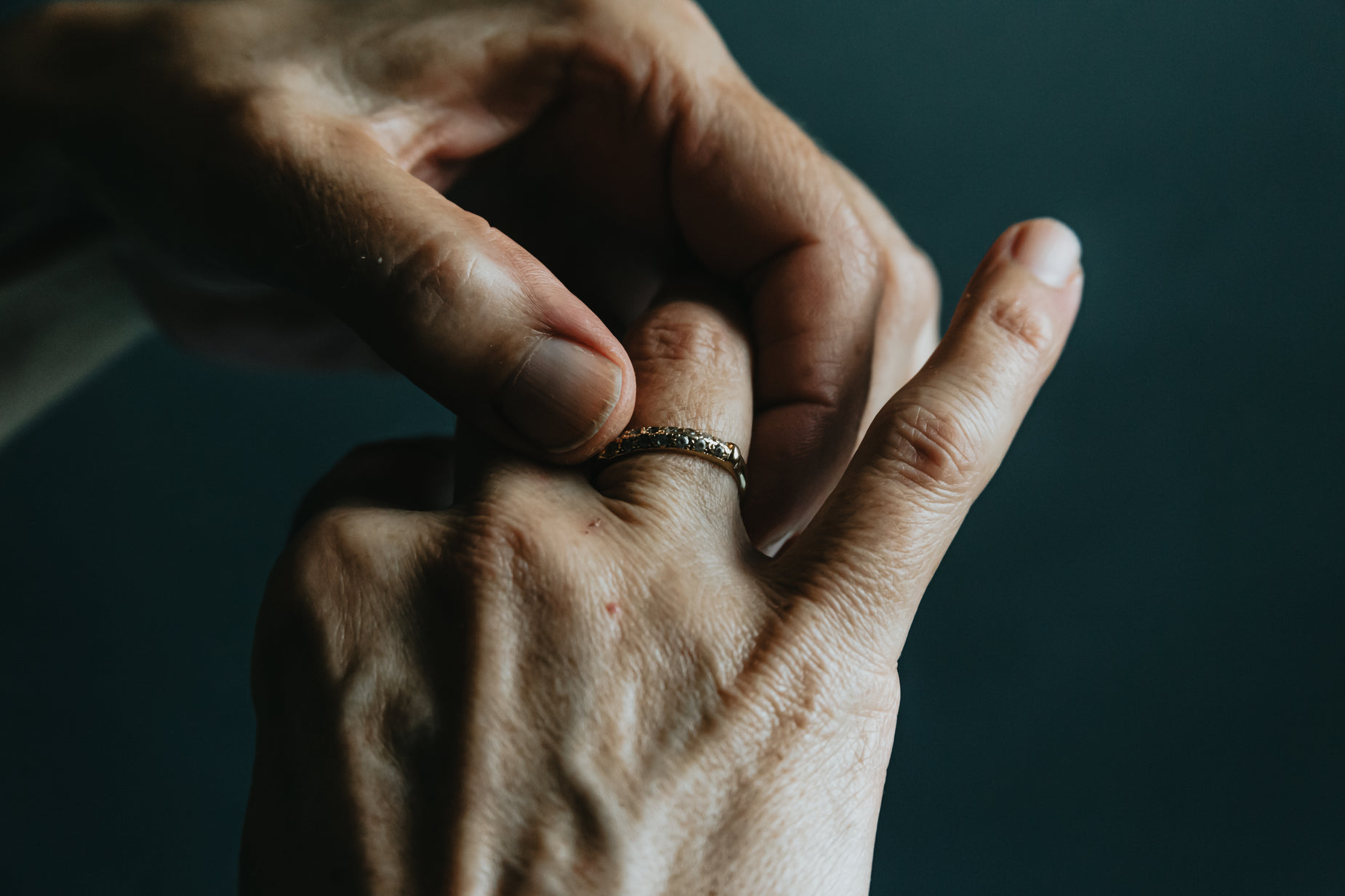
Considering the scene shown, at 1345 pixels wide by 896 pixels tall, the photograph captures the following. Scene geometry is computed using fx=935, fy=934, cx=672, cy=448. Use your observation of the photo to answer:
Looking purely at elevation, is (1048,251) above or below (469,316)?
above

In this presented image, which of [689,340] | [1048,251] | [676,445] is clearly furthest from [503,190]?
[1048,251]

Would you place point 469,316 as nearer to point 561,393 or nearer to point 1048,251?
point 561,393

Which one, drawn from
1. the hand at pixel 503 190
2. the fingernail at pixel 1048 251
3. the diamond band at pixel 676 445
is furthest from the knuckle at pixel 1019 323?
the diamond band at pixel 676 445

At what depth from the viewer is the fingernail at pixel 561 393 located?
0.71 metres

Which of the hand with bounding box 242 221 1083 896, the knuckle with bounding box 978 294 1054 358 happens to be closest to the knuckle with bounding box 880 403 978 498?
the hand with bounding box 242 221 1083 896

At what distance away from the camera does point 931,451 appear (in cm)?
75

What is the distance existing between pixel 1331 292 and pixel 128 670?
1.61 metres

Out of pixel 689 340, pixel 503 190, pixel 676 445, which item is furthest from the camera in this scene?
pixel 503 190

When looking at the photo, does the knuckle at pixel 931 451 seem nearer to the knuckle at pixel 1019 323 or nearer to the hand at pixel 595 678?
the hand at pixel 595 678

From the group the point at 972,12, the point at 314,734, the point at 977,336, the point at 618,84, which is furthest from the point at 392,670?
the point at 972,12

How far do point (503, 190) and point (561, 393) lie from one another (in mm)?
524

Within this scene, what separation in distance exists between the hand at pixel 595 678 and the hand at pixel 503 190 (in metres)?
0.11

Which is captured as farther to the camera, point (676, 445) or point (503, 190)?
point (503, 190)

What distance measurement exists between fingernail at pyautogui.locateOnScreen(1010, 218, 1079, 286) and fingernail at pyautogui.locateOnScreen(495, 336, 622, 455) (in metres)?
0.44
